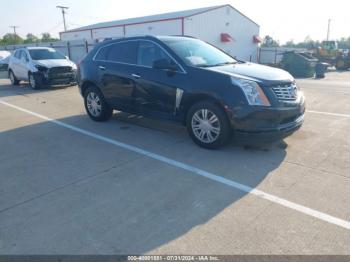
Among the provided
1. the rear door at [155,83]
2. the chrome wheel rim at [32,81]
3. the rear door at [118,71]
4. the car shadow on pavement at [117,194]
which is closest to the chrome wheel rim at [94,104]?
the rear door at [118,71]

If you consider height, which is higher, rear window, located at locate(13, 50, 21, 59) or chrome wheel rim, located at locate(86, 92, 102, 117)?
rear window, located at locate(13, 50, 21, 59)

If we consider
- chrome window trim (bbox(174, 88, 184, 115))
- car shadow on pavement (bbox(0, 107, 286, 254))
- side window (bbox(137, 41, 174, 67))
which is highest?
side window (bbox(137, 41, 174, 67))

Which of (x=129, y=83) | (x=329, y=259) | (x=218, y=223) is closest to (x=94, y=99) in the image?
(x=129, y=83)

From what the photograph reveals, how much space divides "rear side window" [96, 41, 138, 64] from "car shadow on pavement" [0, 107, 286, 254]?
1.62m

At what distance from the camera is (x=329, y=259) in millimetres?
2584

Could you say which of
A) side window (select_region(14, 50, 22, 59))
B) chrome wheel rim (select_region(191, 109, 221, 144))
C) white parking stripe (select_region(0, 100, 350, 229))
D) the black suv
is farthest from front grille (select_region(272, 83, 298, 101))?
side window (select_region(14, 50, 22, 59))

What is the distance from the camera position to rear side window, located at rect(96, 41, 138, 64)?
6228 millimetres

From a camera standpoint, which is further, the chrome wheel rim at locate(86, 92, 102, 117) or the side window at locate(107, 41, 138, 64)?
the chrome wheel rim at locate(86, 92, 102, 117)

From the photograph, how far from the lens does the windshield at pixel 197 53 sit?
544 centimetres

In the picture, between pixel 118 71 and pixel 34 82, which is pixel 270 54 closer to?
pixel 34 82

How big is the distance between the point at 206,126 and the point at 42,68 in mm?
9853

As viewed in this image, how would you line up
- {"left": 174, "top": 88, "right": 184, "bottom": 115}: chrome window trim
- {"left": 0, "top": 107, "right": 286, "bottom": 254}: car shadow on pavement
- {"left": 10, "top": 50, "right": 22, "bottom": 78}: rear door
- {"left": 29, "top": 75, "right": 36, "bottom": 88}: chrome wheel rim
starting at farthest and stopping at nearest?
{"left": 10, "top": 50, "right": 22, "bottom": 78}: rear door < {"left": 29, "top": 75, "right": 36, "bottom": 88}: chrome wheel rim < {"left": 174, "top": 88, "right": 184, "bottom": 115}: chrome window trim < {"left": 0, "top": 107, "right": 286, "bottom": 254}: car shadow on pavement

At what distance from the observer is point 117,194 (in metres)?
3.75

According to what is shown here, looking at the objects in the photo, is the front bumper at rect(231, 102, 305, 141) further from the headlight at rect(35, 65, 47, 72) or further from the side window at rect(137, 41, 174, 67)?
the headlight at rect(35, 65, 47, 72)
